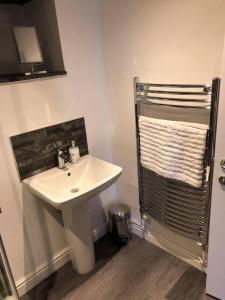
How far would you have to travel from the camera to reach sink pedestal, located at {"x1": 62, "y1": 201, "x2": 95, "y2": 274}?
185 centimetres

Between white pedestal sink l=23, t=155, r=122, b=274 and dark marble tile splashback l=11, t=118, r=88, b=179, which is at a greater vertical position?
dark marble tile splashback l=11, t=118, r=88, b=179

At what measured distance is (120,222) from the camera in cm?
226

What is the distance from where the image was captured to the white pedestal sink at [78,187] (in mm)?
1735

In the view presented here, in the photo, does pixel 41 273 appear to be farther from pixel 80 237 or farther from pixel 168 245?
pixel 168 245

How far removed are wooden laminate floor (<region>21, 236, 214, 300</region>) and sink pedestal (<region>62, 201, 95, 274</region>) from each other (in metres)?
0.09

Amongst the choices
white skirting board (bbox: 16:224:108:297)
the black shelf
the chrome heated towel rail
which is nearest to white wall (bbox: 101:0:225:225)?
the chrome heated towel rail

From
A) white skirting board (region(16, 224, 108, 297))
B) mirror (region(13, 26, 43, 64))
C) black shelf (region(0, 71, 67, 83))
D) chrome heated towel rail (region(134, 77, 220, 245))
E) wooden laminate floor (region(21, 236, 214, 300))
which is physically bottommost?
wooden laminate floor (region(21, 236, 214, 300))

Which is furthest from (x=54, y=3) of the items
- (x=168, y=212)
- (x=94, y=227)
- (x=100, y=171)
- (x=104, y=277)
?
(x=104, y=277)

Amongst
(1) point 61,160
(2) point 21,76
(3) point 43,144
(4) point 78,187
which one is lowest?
(4) point 78,187

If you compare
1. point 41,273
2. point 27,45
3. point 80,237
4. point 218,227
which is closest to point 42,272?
point 41,273

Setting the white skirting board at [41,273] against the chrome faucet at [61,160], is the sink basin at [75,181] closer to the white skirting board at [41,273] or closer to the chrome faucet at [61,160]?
the chrome faucet at [61,160]

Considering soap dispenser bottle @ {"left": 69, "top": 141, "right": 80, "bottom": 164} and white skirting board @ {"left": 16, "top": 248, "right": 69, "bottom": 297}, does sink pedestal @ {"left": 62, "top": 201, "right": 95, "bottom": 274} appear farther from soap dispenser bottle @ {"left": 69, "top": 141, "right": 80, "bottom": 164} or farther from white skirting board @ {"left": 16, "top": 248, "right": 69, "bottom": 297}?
soap dispenser bottle @ {"left": 69, "top": 141, "right": 80, "bottom": 164}

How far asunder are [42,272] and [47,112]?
49.7 inches

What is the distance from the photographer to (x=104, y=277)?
2.00 metres
